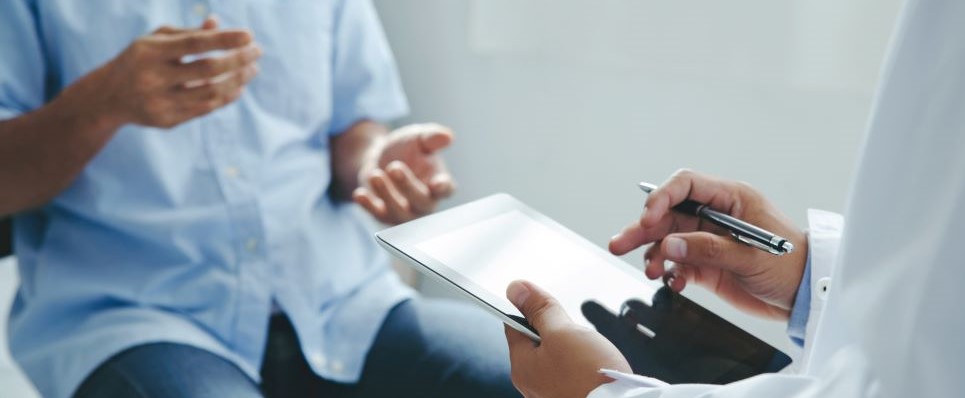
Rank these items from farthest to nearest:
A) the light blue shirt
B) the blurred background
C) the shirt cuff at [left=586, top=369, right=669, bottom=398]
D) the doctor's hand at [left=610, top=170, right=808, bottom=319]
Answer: the blurred background < the light blue shirt < the doctor's hand at [left=610, top=170, right=808, bottom=319] < the shirt cuff at [left=586, top=369, right=669, bottom=398]

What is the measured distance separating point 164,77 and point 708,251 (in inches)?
21.7

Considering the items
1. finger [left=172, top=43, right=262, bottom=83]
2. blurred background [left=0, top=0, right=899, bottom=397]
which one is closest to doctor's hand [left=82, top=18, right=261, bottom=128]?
finger [left=172, top=43, right=262, bottom=83]

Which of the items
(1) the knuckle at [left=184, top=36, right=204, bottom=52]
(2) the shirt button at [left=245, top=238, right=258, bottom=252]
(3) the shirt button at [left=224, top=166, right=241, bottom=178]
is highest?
(1) the knuckle at [left=184, top=36, right=204, bottom=52]

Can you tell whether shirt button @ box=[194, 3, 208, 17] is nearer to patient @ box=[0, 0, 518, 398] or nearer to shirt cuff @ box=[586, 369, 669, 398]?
patient @ box=[0, 0, 518, 398]

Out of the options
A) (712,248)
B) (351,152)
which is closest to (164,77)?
(351,152)

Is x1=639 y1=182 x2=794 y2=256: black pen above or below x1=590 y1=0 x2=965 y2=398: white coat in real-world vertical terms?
below

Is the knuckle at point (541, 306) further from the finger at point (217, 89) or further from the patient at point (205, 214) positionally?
the finger at point (217, 89)

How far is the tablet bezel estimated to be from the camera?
1.93ft

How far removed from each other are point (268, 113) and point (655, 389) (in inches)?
26.6

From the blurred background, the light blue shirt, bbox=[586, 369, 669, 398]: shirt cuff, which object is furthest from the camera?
the blurred background

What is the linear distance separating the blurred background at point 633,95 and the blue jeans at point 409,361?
33 cm

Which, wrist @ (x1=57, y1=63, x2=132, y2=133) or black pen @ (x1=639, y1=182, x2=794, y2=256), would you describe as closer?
black pen @ (x1=639, y1=182, x2=794, y2=256)

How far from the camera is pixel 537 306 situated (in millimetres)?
574

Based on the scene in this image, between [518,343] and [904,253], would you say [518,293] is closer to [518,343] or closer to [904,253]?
[518,343]
